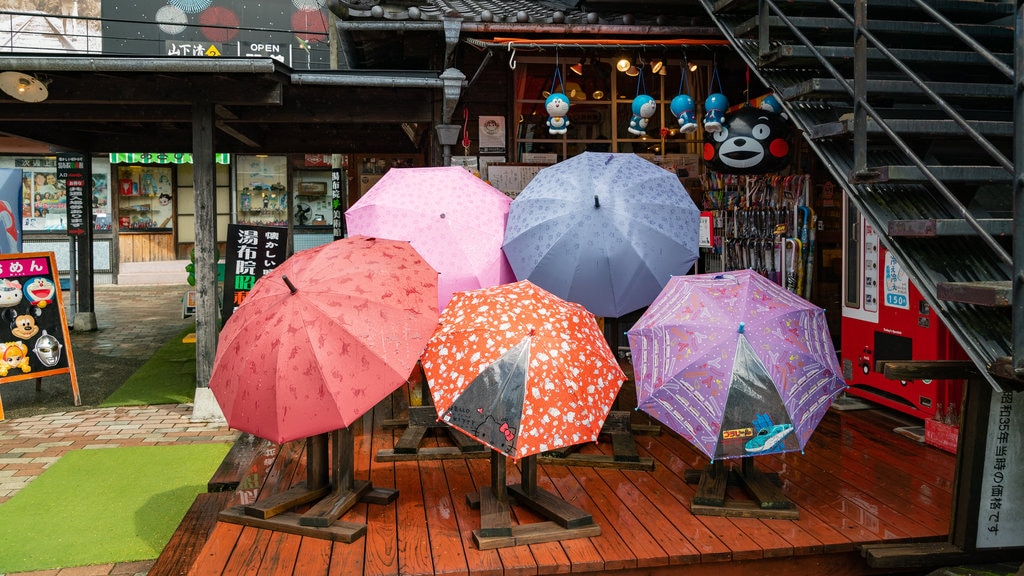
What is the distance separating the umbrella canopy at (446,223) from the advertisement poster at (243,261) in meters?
2.88

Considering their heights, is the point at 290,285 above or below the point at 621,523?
above

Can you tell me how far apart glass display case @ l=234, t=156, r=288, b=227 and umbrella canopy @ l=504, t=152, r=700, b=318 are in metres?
19.2

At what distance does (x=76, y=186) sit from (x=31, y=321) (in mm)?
5648

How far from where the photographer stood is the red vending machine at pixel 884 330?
5695mm

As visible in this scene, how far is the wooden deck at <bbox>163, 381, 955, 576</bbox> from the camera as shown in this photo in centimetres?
367

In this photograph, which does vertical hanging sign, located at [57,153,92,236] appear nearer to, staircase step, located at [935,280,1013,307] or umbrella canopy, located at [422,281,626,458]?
umbrella canopy, located at [422,281,626,458]

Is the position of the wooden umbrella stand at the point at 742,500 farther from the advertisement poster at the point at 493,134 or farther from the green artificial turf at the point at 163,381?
the green artificial turf at the point at 163,381

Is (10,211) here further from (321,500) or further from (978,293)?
(978,293)

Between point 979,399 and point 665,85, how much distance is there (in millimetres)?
6404

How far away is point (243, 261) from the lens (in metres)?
8.00

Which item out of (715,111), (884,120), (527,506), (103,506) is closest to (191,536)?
(103,506)

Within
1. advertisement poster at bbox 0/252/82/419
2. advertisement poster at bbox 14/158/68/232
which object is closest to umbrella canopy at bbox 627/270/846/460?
advertisement poster at bbox 0/252/82/419

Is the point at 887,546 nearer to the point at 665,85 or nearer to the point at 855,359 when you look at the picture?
the point at 855,359

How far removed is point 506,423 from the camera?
3477 millimetres
